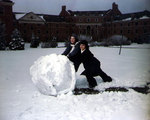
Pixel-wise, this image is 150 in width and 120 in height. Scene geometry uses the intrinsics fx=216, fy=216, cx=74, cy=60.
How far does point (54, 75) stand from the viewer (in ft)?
10.2

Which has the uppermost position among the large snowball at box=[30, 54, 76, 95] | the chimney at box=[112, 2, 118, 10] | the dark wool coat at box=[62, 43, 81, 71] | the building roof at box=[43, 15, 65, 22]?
the chimney at box=[112, 2, 118, 10]

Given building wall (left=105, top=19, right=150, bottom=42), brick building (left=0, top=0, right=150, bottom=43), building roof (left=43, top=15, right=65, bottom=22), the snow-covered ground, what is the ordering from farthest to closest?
1. building roof (left=43, top=15, right=65, bottom=22)
2. brick building (left=0, top=0, right=150, bottom=43)
3. building wall (left=105, top=19, right=150, bottom=42)
4. the snow-covered ground

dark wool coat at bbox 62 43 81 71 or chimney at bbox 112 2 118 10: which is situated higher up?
chimney at bbox 112 2 118 10

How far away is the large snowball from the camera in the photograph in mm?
Answer: 3117

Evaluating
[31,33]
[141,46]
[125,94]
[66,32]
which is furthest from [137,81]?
[31,33]

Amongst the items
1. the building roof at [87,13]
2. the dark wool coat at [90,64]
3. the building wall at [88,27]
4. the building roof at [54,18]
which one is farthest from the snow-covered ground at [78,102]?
the building roof at [87,13]

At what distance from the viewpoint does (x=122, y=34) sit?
355 centimetres

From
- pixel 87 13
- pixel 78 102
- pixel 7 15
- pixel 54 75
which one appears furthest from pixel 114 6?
pixel 7 15

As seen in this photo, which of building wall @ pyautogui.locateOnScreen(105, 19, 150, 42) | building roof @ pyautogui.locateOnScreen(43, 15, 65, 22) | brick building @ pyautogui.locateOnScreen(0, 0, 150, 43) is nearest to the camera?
building wall @ pyautogui.locateOnScreen(105, 19, 150, 42)

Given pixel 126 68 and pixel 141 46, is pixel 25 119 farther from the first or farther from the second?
pixel 126 68

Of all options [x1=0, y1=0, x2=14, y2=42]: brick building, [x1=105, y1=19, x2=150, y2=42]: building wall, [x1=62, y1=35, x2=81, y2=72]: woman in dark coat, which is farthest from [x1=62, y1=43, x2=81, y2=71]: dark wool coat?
[x1=0, y1=0, x2=14, y2=42]: brick building

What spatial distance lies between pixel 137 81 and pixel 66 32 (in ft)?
4.92

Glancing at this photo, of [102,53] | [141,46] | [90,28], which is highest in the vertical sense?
[90,28]

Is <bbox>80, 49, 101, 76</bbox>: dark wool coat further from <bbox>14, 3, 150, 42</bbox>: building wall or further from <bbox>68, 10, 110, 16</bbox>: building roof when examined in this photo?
<bbox>68, 10, 110, 16</bbox>: building roof
